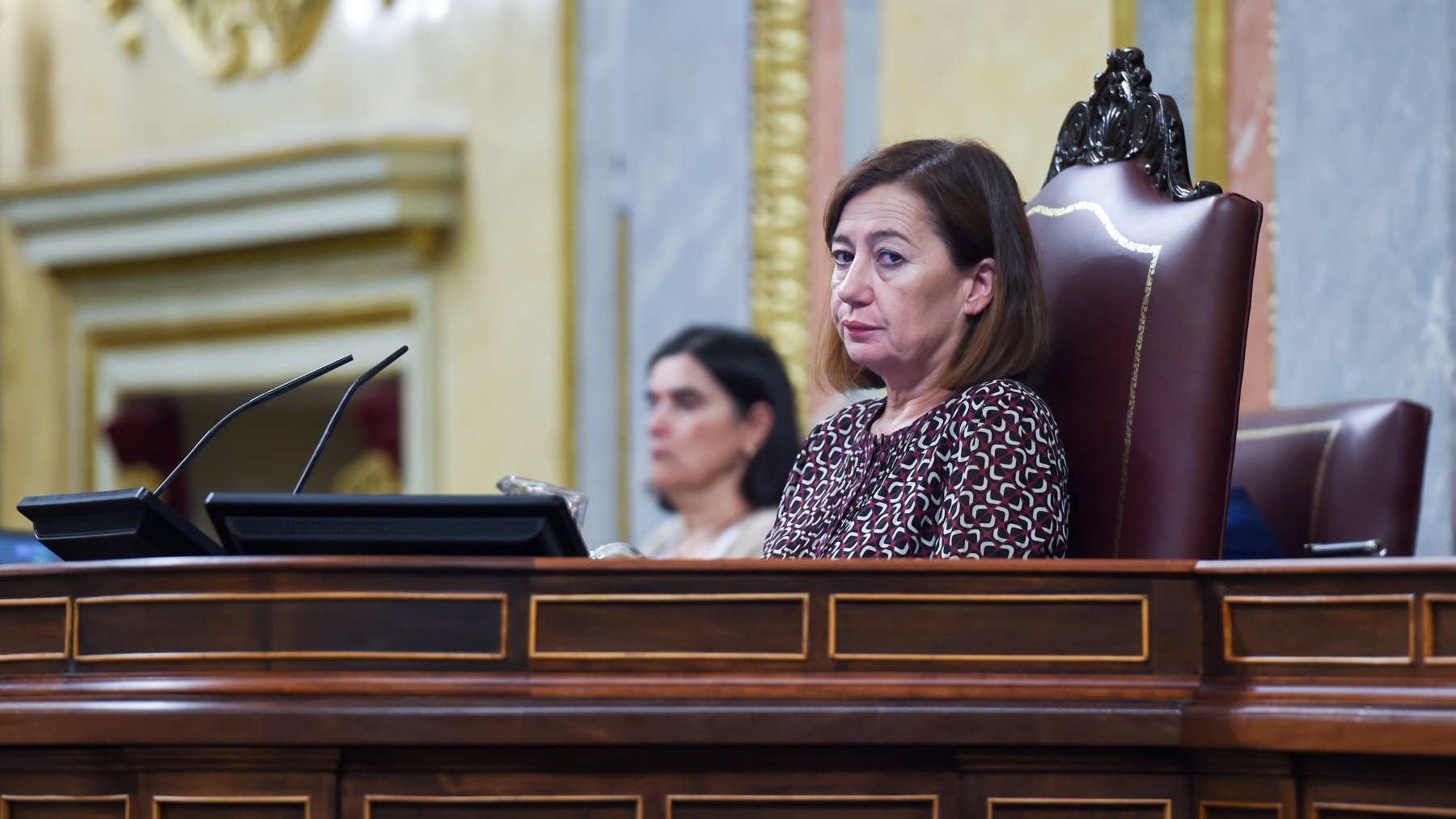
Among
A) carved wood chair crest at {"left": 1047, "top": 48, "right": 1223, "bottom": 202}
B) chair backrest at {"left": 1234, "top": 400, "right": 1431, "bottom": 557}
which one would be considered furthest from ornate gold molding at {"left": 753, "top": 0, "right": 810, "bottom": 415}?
carved wood chair crest at {"left": 1047, "top": 48, "right": 1223, "bottom": 202}

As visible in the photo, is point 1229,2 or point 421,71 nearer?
point 1229,2

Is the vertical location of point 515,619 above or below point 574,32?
below

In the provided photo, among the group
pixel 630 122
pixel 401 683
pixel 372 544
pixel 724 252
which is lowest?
pixel 401 683

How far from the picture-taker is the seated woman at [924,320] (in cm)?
211

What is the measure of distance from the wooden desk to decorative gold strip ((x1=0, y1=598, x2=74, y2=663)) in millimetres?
51

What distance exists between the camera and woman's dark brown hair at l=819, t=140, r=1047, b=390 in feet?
7.23

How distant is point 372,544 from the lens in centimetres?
173

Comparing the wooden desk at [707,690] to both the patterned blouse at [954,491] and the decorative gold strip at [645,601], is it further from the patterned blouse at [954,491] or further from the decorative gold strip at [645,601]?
the patterned blouse at [954,491]

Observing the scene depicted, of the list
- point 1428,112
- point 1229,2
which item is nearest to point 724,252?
point 1229,2

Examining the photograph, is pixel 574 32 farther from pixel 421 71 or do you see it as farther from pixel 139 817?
pixel 139 817

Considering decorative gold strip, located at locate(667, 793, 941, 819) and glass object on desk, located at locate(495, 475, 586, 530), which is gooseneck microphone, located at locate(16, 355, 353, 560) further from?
decorative gold strip, located at locate(667, 793, 941, 819)

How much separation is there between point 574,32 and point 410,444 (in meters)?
1.22

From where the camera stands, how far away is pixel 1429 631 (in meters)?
1.61

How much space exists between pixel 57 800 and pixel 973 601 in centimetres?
77
